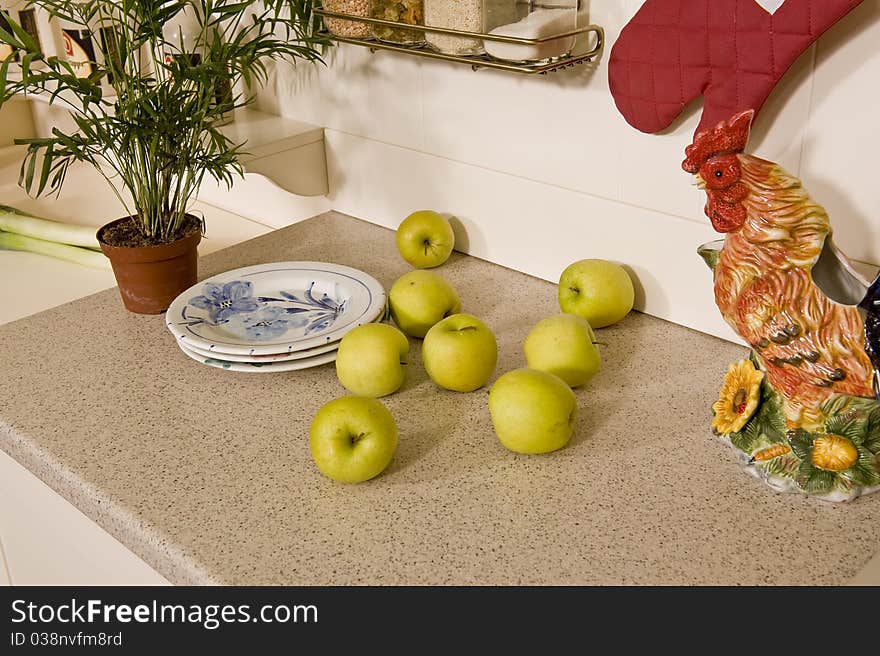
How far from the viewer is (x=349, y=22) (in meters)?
1.30

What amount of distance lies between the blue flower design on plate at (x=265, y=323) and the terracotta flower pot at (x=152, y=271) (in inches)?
5.5

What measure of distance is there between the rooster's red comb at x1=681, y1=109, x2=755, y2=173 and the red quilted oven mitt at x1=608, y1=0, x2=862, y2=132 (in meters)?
0.15

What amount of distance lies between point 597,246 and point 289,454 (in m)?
0.54

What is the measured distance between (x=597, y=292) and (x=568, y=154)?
0.21m

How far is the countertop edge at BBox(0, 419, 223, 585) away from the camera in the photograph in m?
0.84

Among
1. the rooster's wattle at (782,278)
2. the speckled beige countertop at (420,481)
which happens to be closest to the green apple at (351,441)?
the speckled beige countertop at (420,481)

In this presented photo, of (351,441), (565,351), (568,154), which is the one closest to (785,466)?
(565,351)

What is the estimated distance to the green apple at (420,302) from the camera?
1176 millimetres

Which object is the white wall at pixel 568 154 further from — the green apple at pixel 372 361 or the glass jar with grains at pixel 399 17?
the green apple at pixel 372 361

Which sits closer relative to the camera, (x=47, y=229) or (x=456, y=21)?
(x=456, y=21)

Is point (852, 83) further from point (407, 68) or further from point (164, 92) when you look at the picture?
point (164, 92)

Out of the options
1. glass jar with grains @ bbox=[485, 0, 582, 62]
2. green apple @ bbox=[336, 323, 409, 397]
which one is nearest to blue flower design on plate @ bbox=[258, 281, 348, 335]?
green apple @ bbox=[336, 323, 409, 397]

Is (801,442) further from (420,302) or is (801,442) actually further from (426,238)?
(426,238)
